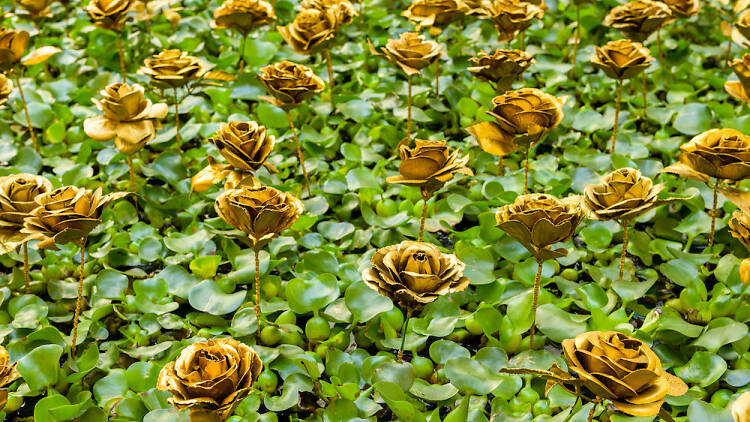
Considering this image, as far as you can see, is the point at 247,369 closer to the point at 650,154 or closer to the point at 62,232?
the point at 62,232

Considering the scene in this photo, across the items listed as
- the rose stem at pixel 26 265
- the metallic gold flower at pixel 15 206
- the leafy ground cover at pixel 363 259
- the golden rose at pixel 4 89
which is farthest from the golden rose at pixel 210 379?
the golden rose at pixel 4 89

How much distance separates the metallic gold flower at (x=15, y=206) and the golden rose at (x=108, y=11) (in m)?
0.68

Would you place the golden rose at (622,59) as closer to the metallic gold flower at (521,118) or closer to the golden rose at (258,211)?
the metallic gold flower at (521,118)

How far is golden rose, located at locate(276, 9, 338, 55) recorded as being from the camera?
1.56 meters

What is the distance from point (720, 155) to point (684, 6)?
2.57 ft

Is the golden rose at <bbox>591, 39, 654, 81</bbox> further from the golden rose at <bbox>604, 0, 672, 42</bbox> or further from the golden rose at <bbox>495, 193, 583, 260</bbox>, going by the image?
the golden rose at <bbox>495, 193, 583, 260</bbox>

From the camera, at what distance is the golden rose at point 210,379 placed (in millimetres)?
830

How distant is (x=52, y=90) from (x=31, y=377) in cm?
96

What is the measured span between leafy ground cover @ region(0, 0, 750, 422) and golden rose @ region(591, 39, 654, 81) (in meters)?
0.10

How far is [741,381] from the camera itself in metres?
1.04

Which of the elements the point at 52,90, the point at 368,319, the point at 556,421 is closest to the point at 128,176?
the point at 52,90

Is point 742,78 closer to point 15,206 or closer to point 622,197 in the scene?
point 622,197

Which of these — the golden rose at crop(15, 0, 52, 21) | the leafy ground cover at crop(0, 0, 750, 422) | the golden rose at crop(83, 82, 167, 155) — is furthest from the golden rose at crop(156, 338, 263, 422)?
the golden rose at crop(15, 0, 52, 21)

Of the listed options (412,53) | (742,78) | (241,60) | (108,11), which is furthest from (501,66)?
(108,11)
